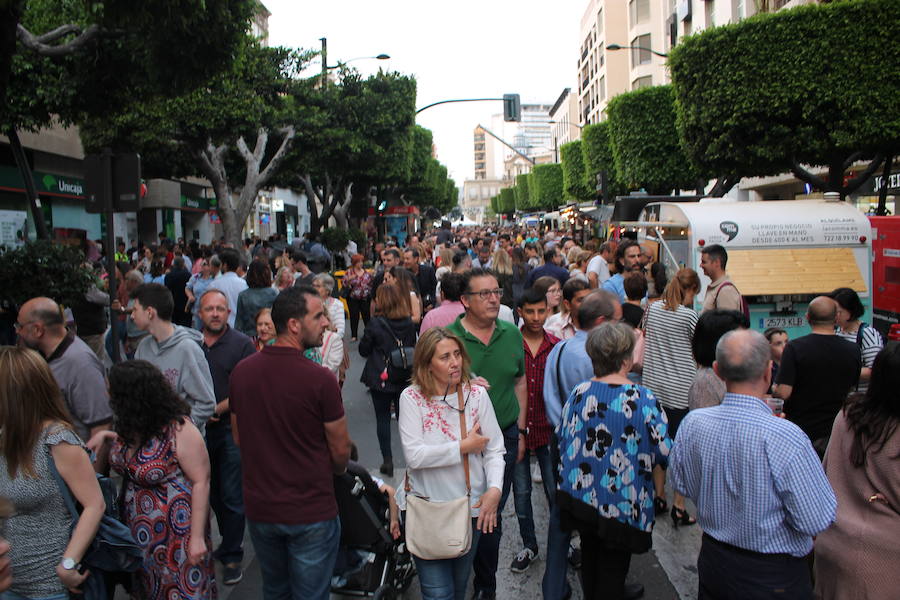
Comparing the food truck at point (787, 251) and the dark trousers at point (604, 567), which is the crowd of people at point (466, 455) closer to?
the dark trousers at point (604, 567)

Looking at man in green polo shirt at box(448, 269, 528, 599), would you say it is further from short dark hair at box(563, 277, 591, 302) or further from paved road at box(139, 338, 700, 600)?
short dark hair at box(563, 277, 591, 302)

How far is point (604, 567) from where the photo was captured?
3.72 meters

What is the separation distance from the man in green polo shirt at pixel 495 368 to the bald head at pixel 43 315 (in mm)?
2141

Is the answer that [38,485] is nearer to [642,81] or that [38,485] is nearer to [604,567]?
[604,567]

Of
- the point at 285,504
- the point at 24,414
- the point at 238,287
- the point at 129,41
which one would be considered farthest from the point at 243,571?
the point at 129,41

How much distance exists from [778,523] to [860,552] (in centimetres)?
36

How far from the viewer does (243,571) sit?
16.2ft

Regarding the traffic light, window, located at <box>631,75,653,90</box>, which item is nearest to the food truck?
the traffic light

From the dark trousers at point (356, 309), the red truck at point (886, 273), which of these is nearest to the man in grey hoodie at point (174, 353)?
the dark trousers at point (356, 309)

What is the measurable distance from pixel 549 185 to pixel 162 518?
62.3m

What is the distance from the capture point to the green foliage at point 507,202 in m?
106

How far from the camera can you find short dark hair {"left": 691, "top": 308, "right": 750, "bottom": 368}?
436cm

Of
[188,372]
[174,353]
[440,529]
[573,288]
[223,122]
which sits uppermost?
[223,122]

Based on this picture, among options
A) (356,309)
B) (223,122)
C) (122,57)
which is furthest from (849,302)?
(223,122)
